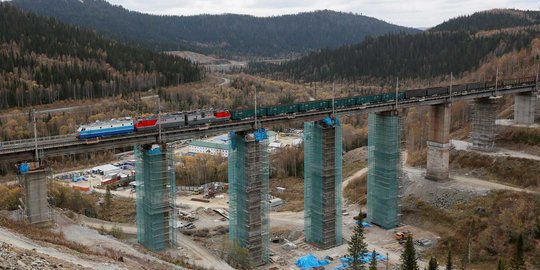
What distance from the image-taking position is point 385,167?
66.2 meters

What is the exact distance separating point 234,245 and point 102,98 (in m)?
119

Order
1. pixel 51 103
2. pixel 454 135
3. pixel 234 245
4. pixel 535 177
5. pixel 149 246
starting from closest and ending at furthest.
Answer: pixel 149 246, pixel 234 245, pixel 535 177, pixel 454 135, pixel 51 103

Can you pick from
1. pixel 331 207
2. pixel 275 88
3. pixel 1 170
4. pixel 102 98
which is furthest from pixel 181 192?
pixel 275 88

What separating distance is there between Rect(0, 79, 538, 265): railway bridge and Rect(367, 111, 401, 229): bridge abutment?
13 centimetres

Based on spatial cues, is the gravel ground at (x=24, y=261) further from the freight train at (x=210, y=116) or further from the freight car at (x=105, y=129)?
the freight train at (x=210, y=116)

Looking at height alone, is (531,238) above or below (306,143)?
below

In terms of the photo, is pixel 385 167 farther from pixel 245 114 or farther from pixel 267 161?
pixel 245 114

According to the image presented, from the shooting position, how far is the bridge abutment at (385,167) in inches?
2574

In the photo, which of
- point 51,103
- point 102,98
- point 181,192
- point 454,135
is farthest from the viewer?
point 102,98

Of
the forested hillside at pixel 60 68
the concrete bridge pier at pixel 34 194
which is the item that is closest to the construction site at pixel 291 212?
the concrete bridge pier at pixel 34 194

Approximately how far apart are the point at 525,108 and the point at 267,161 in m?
52.1

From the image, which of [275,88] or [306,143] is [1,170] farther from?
[275,88]

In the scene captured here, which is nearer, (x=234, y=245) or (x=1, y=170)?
(x=234, y=245)

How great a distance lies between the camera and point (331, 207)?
60469mm
